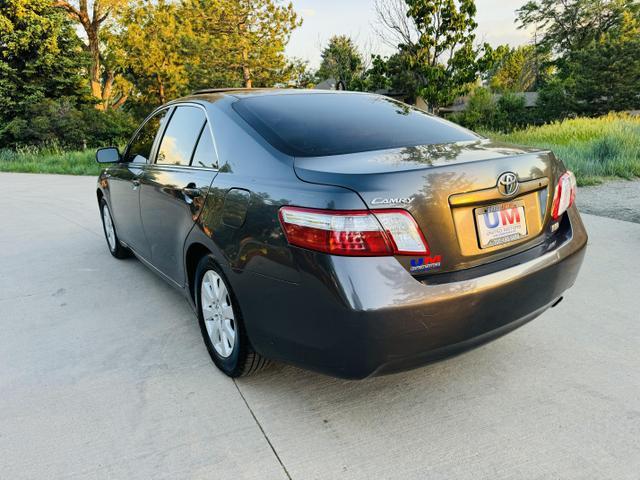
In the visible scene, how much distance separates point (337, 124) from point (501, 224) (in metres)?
1.08

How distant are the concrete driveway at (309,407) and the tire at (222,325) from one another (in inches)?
4.7

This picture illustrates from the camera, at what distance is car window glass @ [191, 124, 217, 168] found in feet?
9.56

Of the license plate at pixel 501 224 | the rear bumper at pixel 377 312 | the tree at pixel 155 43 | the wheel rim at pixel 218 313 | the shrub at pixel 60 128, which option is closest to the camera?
the rear bumper at pixel 377 312

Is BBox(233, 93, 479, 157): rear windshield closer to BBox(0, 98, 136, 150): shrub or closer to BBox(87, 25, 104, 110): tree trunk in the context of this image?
BBox(0, 98, 136, 150): shrub

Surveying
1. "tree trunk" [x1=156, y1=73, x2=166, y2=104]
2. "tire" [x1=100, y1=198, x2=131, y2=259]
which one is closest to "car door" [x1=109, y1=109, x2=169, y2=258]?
"tire" [x1=100, y1=198, x2=131, y2=259]

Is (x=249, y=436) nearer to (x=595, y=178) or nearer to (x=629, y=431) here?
(x=629, y=431)

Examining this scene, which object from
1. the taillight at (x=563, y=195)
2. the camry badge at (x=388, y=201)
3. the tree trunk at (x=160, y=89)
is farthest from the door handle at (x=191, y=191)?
the tree trunk at (x=160, y=89)

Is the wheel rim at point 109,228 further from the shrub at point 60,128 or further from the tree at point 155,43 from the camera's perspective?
the tree at point 155,43

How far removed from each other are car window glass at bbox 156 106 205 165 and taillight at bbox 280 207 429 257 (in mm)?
1476

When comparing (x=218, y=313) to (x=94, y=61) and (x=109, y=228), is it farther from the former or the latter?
(x=94, y=61)

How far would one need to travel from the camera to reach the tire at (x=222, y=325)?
2.65m

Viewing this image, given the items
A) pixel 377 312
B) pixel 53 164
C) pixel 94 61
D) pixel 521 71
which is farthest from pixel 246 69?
pixel 521 71

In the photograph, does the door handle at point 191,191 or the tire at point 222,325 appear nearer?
the tire at point 222,325

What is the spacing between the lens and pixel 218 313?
2854 mm
